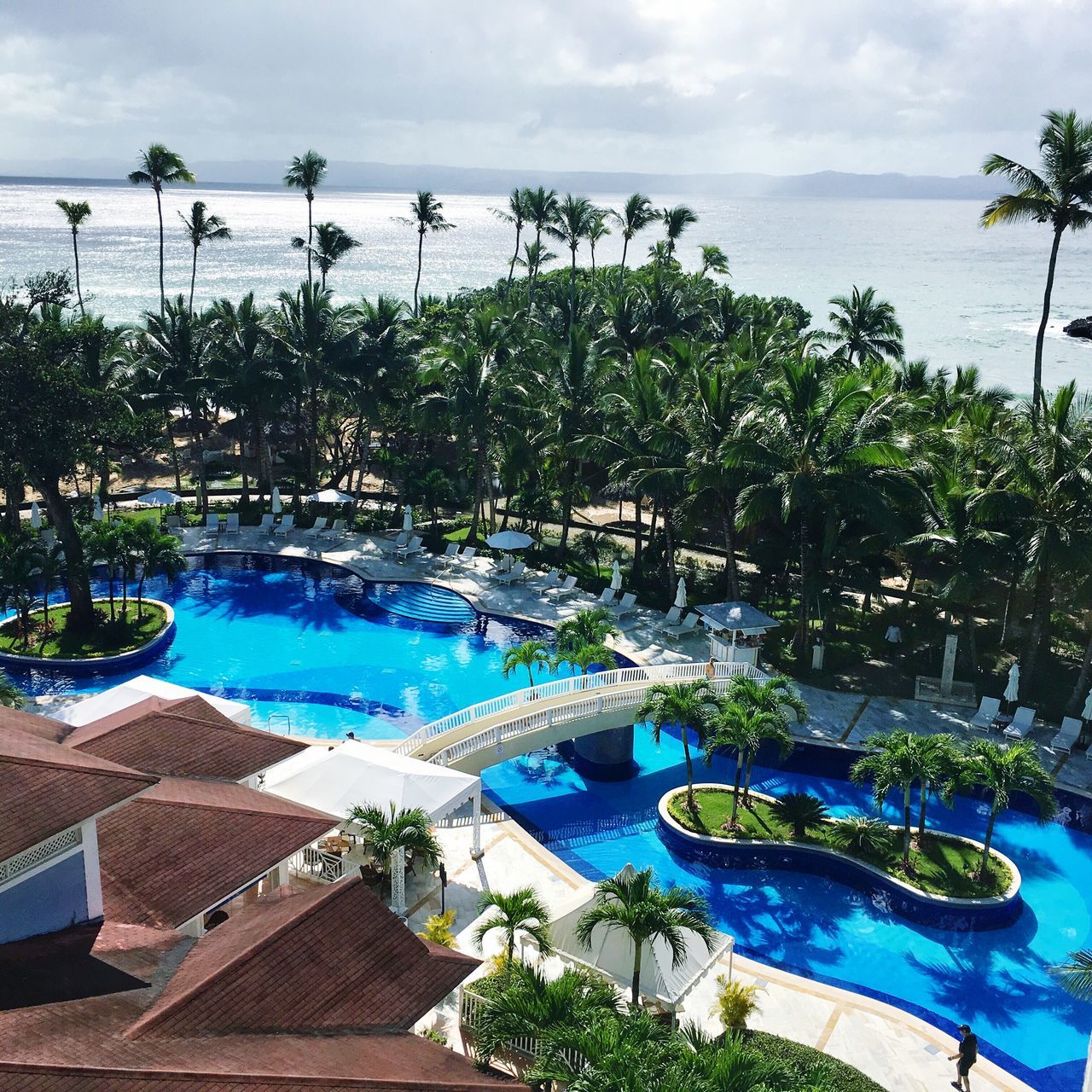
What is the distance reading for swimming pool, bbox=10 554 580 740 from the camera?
27.1m

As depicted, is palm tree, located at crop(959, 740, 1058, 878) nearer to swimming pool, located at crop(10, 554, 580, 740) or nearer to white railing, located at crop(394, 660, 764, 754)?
white railing, located at crop(394, 660, 764, 754)

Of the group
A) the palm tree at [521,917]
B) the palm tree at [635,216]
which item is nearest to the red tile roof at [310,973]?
the palm tree at [521,917]

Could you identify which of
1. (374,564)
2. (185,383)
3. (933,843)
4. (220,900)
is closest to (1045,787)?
(933,843)

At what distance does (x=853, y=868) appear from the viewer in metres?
20.0

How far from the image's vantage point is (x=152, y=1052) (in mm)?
9414

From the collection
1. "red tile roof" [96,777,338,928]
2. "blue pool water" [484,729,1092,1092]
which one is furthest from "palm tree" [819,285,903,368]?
"red tile roof" [96,777,338,928]

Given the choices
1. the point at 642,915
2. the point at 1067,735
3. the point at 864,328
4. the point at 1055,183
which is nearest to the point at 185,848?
the point at 642,915

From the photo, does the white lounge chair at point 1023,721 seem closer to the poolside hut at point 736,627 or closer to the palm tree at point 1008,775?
the palm tree at point 1008,775

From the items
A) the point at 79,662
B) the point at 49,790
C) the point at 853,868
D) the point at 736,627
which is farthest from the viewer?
the point at 79,662

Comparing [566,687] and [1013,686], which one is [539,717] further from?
[1013,686]

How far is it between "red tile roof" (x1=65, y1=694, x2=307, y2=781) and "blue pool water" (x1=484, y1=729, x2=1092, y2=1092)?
7307 millimetres

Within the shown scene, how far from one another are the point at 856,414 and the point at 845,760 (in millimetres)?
9300

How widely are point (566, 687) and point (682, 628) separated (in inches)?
283

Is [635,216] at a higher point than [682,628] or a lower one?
higher
